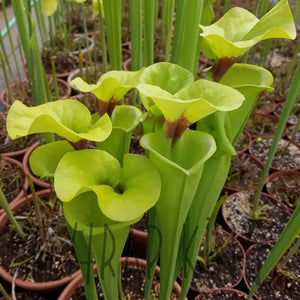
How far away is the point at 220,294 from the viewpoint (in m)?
0.80

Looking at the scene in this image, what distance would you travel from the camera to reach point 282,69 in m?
1.74

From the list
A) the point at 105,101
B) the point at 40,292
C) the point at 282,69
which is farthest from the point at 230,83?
the point at 282,69

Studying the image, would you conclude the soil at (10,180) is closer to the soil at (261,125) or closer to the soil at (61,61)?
the soil at (61,61)

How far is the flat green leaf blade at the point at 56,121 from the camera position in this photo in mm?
281

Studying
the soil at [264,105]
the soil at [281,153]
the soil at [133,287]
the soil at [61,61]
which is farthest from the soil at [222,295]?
the soil at [61,61]

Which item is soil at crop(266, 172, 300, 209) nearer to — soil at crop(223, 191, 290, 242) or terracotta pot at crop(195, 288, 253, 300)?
soil at crop(223, 191, 290, 242)

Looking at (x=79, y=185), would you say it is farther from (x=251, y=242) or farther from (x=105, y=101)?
(x=251, y=242)

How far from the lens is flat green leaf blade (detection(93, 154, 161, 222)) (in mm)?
279

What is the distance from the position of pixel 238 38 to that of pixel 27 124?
0.25m

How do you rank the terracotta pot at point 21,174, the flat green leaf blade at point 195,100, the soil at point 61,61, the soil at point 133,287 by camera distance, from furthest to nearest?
the soil at point 61,61 → the terracotta pot at point 21,174 → the soil at point 133,287 → the flat green leaf blade at point 195,100

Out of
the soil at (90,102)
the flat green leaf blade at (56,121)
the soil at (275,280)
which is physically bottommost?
the soil at (275,280)

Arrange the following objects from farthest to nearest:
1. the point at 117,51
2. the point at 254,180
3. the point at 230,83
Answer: the point at 254,180, the point at 117,51, the point at 230,83

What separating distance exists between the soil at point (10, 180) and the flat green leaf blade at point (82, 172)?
781 millimetres

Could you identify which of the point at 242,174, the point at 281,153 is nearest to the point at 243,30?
the point at 242,174
